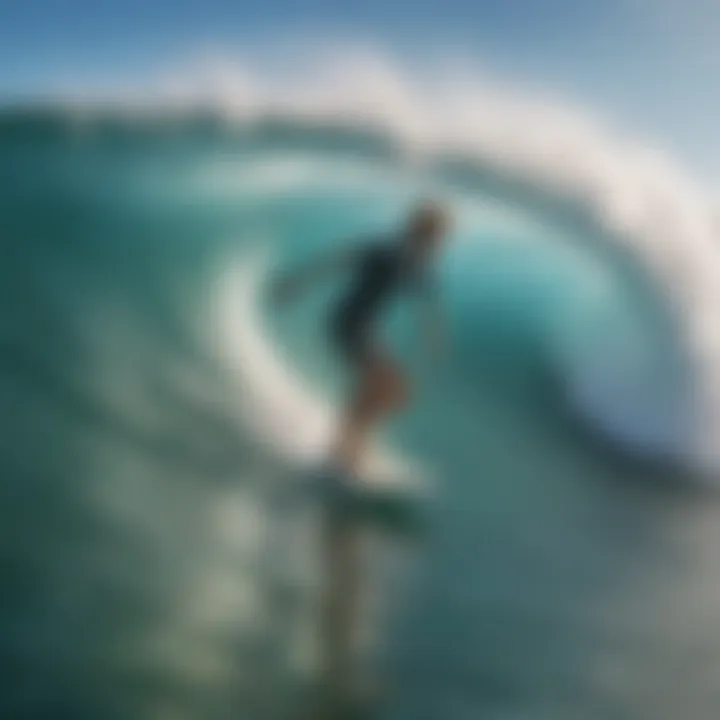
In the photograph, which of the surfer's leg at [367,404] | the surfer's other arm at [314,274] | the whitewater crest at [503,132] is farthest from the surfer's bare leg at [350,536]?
the whitewater crest at [503,132]

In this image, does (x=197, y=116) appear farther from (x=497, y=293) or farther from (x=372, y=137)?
(x=497, y=293)

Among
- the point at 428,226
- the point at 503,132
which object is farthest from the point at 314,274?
the point at 503,132

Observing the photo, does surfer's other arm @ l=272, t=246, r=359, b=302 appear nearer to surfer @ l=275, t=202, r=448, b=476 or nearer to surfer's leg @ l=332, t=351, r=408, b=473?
surfer @ l=275, t=202, r=448, b=476

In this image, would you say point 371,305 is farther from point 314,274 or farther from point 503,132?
point 503,132

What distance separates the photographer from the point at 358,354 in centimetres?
138

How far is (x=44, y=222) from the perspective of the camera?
142cm

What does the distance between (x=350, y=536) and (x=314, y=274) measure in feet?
1.02

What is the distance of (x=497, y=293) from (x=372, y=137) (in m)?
0.25

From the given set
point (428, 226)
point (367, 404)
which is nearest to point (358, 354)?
point (367, 404)

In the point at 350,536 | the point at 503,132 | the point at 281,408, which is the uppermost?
the point at 503,132

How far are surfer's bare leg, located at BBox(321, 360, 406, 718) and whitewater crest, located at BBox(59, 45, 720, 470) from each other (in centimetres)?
28

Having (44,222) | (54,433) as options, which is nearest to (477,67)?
(44,222)

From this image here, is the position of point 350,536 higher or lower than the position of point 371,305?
lower

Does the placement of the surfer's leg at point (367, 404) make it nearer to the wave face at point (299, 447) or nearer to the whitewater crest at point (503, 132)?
the wave face at point (299, 447)
